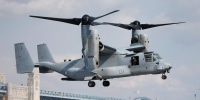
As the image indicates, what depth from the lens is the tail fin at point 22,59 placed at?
6289 inches

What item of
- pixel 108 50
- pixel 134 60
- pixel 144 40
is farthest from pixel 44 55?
pixel 134 60

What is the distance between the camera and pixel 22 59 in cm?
16138

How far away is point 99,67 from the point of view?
490 feet

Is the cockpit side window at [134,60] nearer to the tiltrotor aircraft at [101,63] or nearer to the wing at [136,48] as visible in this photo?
the tiltrotor aircraft at [101,63]

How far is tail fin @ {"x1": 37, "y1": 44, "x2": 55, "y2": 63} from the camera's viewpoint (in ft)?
531

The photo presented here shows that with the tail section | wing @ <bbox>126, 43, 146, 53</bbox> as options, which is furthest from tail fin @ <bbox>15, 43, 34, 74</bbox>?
wing @ <bbox>126, 43, 146, 53</bbox>

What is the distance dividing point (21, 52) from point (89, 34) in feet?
64.0

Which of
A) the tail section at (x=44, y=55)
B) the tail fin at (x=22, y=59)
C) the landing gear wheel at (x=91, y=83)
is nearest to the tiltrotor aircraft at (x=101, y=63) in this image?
the landing gear wheel at (x=91, y=83)

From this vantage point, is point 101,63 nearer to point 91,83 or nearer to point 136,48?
point 91,83

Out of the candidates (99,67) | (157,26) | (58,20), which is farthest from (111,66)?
(157,26)

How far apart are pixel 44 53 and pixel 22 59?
14.6 feet

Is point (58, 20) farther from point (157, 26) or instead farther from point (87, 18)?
point (157, 26)

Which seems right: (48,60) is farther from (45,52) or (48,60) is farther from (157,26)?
(157,26)

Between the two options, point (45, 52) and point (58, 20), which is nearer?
point (58, 20)
